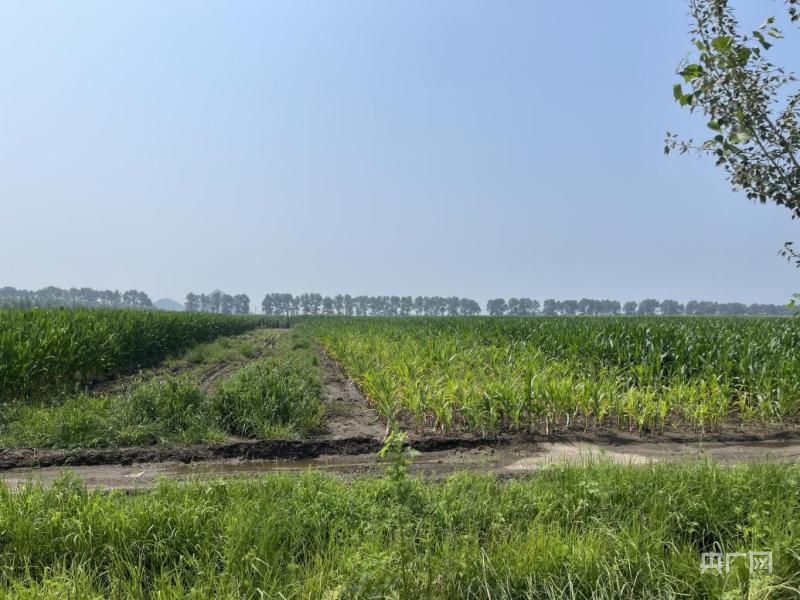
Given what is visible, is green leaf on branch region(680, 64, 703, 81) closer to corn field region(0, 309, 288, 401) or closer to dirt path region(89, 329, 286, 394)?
corn field region(0, 309, 288, 401)

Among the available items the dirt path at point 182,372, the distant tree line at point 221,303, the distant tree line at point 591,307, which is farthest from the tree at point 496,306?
the dirt path at point 182,372

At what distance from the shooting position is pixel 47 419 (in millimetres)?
7781

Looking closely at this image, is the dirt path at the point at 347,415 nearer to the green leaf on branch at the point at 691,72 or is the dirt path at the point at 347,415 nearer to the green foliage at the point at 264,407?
the green foliage at the point at 264,407

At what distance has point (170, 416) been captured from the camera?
806cm

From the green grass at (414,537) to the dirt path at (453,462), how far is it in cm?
119

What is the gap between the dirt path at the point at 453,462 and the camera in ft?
18.6

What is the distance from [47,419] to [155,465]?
3040 millimetres

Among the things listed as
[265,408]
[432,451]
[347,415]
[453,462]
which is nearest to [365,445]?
[432,451]

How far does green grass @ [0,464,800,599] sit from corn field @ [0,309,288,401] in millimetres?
7527

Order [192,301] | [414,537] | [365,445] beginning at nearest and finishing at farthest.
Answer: [414,537] < [365,445] < [192,301]

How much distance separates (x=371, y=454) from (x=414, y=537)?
3.59m

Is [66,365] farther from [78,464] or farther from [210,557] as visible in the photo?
[210,557]

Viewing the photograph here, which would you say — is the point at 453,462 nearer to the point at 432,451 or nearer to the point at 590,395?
the point at 432,451

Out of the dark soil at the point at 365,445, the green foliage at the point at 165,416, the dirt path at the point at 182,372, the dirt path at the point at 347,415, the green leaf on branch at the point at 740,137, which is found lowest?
the dirt path at the point at 182,372
